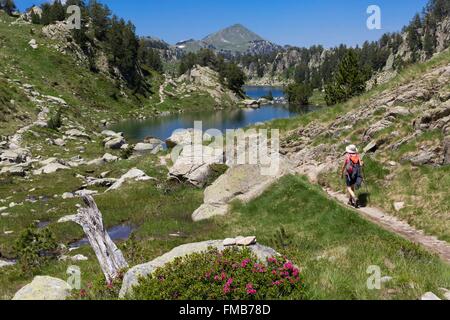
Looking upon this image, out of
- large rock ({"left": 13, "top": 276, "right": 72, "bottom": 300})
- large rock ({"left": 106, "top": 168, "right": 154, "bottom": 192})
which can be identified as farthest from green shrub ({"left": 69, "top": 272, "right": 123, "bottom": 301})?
large rock ({"left": 106, "top": 168, "right": 154, "bottom": 192})

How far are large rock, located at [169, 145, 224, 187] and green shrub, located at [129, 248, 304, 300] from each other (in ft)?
71.0

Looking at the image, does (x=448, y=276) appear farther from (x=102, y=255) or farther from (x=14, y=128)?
(x=14, y=128)

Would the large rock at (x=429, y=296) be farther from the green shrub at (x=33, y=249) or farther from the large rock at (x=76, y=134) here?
the large rock at (x=76, y=134)

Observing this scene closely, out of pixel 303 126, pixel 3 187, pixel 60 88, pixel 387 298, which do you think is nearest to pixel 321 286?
pixel 387 298

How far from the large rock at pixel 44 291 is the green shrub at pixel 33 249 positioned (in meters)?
6.67

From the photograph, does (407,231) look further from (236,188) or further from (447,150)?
(236,188)

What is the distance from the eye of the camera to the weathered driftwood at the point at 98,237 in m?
13.1

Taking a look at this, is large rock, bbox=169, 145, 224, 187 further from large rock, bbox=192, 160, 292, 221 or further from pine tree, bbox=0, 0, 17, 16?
pine tree, bbox=0, 0, 17, 16

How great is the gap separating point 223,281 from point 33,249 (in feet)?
42.1

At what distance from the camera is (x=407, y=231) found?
744 inches

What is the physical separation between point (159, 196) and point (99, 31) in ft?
429

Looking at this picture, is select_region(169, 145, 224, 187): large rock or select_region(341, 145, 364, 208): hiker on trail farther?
select_region(169, 145, 224, 187): large rock

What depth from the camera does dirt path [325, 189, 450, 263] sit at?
53.6 ft

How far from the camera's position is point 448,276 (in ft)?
38.0
